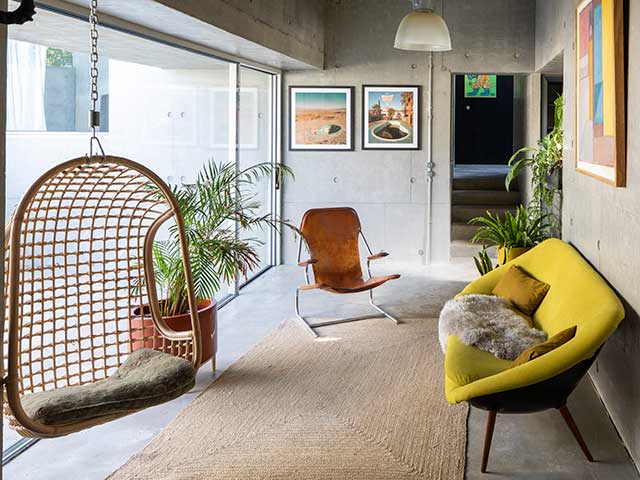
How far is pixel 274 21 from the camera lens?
20.8 feet

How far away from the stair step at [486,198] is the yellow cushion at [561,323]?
20.3ft

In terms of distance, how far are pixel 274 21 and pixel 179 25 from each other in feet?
5.18

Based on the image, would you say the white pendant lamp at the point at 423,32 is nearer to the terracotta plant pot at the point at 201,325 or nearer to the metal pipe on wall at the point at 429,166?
the terracotta plant pot at the point at 201,325

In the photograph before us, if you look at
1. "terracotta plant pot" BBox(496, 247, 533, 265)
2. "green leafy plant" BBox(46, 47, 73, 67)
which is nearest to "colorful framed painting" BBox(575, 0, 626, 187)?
"terracotta plant pot" BBox(496, 247, 533, 265)

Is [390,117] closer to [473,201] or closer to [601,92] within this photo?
[473,201]

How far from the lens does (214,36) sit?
5.45 metres

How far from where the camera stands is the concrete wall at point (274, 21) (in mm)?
4852

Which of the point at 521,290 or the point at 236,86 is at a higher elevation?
the point at 236,86

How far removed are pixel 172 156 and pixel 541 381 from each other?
3467mm

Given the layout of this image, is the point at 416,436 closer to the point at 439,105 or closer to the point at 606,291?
the point at 606,291

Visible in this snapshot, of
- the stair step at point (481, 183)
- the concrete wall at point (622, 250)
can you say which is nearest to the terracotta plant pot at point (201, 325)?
the concrete wall at point (622, 250)

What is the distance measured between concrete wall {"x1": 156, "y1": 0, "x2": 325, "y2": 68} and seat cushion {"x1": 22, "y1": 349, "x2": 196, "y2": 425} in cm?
214

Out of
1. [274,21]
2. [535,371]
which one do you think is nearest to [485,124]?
[274,21]

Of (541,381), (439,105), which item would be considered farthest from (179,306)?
(439,105)
